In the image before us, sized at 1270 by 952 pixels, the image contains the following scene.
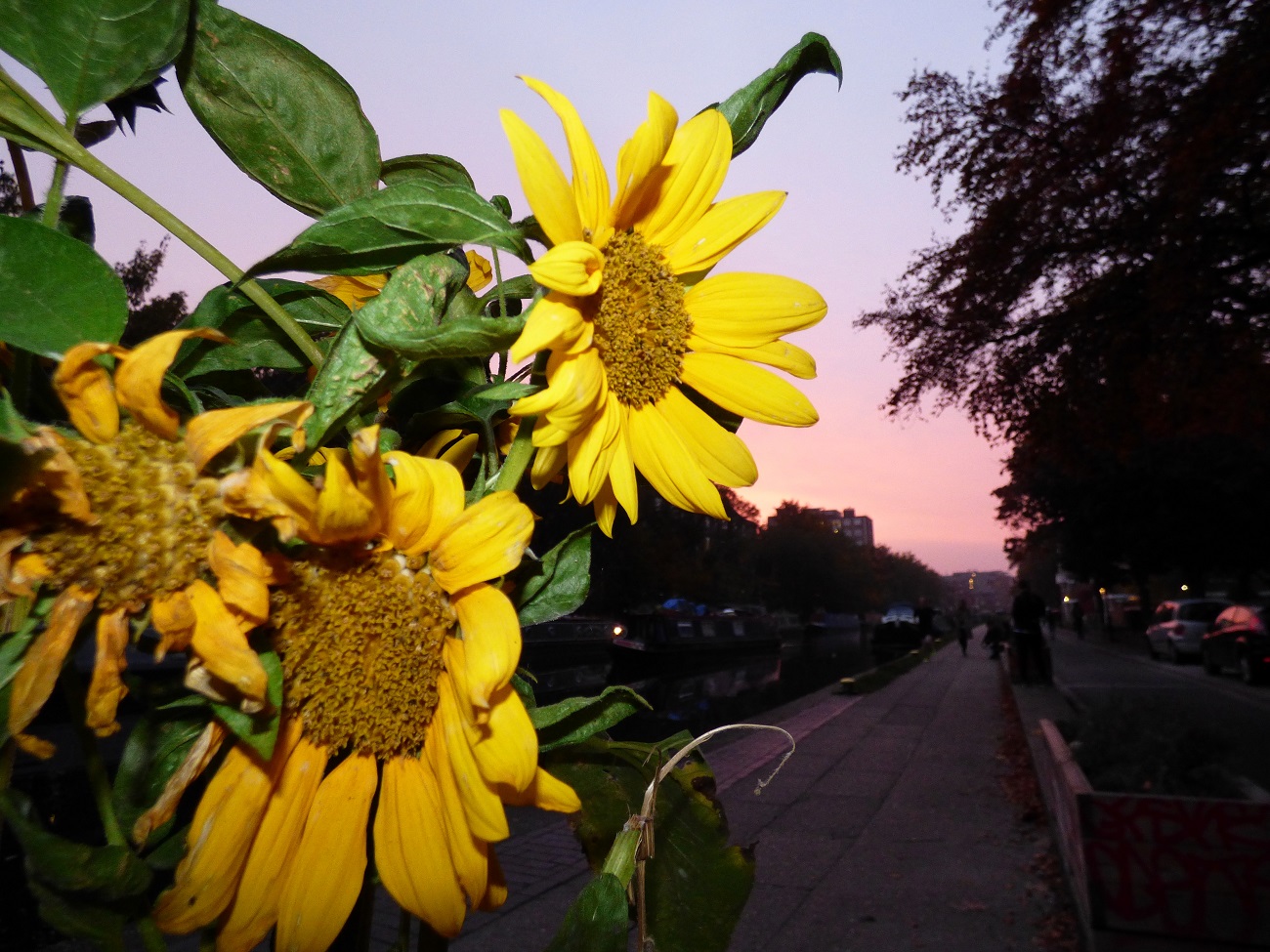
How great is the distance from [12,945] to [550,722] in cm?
539

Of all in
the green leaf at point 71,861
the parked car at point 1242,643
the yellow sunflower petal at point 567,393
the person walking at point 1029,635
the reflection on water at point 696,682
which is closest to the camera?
the green leaf at point 71,861

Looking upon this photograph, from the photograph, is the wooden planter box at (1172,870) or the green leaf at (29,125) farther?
the wooden planter box at (1172,870)

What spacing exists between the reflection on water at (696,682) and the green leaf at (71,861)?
25.8 ft

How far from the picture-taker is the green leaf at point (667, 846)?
60 cm

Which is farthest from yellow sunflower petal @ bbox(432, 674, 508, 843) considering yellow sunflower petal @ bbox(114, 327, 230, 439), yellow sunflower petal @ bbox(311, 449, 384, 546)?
yellow sunflower petal @ bbox(114, 327, 230, 439)

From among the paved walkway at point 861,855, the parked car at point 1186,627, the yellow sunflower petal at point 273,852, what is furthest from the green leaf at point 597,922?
the parked car at point 1186,627

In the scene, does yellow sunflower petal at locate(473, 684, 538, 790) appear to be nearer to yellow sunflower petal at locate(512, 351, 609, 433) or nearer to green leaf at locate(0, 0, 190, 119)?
yellow sunflower petal at locate(512, 351, 609, 433)

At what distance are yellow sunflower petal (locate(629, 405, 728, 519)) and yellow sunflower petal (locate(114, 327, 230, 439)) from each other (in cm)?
31

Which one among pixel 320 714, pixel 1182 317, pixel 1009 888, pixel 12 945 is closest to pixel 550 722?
pixel 320 714

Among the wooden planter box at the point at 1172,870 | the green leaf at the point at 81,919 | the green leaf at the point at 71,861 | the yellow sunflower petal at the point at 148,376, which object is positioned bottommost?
the wooden planter box at the point at 1172,870

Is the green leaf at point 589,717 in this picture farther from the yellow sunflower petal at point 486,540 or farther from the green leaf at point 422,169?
the green leaf at point 422,169

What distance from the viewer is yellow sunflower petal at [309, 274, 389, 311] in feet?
2.28

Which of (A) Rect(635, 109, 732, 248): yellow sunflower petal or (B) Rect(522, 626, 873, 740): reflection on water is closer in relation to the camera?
(A) Rect(635, 109, 732, 248): yellow sunflower petal

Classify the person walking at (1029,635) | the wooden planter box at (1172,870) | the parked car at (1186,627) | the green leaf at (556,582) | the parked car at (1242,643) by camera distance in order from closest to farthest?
the green leaf at (556,582), the wooden planter box at (1172,870), the person walking at (1029,635), the parked car at (1242,643), the parked car at (1186,627)
